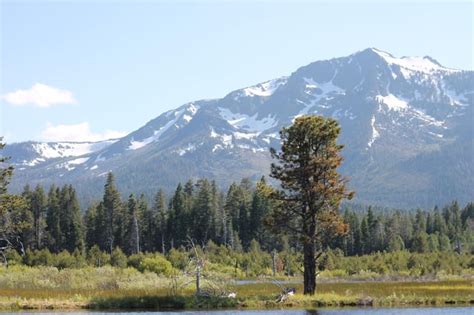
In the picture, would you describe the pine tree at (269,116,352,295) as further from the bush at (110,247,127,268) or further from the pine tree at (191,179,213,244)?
the pine tree at (191,179,213,244)

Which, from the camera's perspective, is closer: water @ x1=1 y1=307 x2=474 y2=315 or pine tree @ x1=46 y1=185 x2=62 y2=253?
water @ x1=1 y1=307 x2=474 y2=315

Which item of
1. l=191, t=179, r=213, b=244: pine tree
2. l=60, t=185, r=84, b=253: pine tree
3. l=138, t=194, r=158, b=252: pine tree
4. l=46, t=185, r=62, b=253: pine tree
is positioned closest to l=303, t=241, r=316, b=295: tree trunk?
l=60, t=185, r=84, b=253: pine tree

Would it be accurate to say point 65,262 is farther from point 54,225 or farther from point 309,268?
point 309,268

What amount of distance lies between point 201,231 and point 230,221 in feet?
19.6

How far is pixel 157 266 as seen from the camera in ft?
283

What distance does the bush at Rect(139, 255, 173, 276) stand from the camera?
279 feet

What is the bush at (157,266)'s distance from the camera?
85.2 m

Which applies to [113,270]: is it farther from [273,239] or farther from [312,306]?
[273,239]

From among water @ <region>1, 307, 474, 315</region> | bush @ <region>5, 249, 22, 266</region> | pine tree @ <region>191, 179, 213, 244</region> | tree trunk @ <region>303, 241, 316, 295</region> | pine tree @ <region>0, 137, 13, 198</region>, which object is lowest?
water @ <region>1, 307, 474, 315</region>

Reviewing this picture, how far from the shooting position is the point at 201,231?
128625mm

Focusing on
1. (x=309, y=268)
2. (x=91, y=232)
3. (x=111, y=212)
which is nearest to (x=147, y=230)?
(x=111, y=212)

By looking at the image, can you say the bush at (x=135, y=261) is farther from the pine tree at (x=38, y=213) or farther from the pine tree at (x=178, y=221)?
the pine tree at (x=38, y=213)

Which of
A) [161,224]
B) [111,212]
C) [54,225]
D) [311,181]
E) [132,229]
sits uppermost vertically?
[311,181]

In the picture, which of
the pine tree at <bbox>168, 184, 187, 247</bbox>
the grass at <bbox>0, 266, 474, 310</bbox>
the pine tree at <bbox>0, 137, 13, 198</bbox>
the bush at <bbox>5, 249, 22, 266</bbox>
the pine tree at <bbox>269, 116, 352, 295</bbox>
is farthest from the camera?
the pine tree at <bbox>168, 184, 187, 247</bbox>
